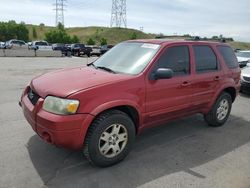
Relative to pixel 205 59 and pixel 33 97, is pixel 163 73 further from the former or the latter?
pixel 33 97

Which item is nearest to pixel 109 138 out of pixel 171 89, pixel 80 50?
pixel 171 89

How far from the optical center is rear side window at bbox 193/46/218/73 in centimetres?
548

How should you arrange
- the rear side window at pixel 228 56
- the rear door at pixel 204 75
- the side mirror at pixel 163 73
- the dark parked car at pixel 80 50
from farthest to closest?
the dark parked car at pixel 80 50, the rear side window at pixel 228 56, the rear door at pixel 204 75, the side mirror at pixel 163 73

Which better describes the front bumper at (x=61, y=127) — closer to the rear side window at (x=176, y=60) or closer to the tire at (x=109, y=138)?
the tire at (x=109, y=138)

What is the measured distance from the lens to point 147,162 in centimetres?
439

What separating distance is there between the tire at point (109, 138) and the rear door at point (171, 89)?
0.50 meters

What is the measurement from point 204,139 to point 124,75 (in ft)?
7.06

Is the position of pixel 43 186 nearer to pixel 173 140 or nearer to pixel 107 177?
pixel 107 177

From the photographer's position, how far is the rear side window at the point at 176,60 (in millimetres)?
4820

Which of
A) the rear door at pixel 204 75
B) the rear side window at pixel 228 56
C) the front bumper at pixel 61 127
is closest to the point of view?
the front bumper at pixel 61 127

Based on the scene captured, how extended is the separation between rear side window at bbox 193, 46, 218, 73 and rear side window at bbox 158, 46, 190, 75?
0.95 ft

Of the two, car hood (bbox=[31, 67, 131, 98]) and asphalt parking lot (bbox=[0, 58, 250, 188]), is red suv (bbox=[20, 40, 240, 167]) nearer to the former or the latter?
car hood (bbox=[31, 67, 131, 98])

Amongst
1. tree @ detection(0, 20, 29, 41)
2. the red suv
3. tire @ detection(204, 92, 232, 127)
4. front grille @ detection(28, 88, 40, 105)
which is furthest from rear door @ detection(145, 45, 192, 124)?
tree @ detection(0, 20, 29, 41)

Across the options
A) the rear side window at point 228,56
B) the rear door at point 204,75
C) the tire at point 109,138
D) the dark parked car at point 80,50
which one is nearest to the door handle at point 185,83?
the rear door at point 204,75
